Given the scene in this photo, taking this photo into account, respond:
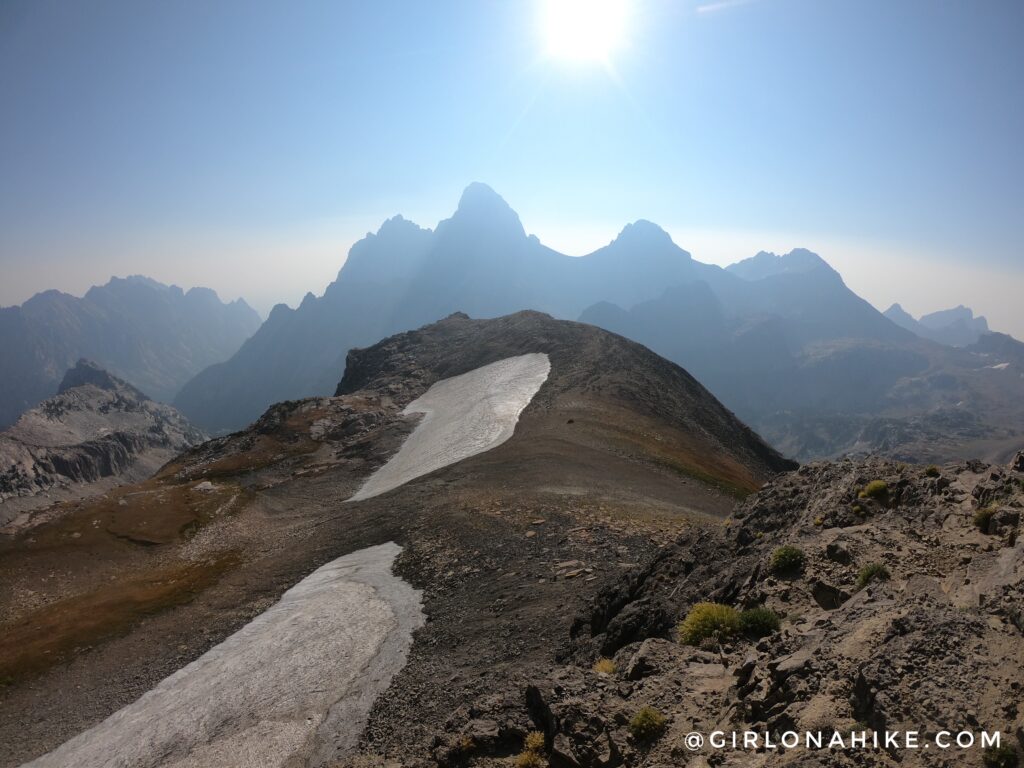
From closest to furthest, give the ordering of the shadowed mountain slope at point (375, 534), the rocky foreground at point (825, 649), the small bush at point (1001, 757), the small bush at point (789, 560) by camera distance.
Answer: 1. the small bush at point (1001, 757)
2. the rocky foreground at point (825, 649)
3. the small bush at point (789, 560)
4. the shadowed mountain slope at point (375, 534)

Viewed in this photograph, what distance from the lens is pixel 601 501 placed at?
118 ft

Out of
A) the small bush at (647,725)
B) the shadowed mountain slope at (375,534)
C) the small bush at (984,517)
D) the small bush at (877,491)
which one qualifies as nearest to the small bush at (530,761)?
the small bush at (647,725)

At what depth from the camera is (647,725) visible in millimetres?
10328

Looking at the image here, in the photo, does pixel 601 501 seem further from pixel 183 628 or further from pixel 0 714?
pixel 0 714

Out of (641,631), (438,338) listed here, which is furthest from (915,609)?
(438,338)

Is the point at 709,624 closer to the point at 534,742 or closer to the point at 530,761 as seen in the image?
the point at 534,742

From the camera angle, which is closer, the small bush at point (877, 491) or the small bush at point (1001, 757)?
the small bush at point (1001, 757)

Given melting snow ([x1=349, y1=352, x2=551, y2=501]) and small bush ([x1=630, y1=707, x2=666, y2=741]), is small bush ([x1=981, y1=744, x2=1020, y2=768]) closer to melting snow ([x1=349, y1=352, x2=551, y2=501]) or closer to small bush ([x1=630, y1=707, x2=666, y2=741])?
small bush ([x1=630, y1=707, x2=666, y2=741])

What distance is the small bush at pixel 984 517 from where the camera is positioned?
12578mm

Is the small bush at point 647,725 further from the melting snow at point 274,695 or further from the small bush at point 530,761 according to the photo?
the melting snow at point 274,695

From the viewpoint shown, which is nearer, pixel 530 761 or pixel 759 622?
pixel 530 761

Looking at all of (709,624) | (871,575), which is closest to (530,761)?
(709,624)

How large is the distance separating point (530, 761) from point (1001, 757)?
743cm

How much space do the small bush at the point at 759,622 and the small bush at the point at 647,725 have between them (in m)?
3.35
